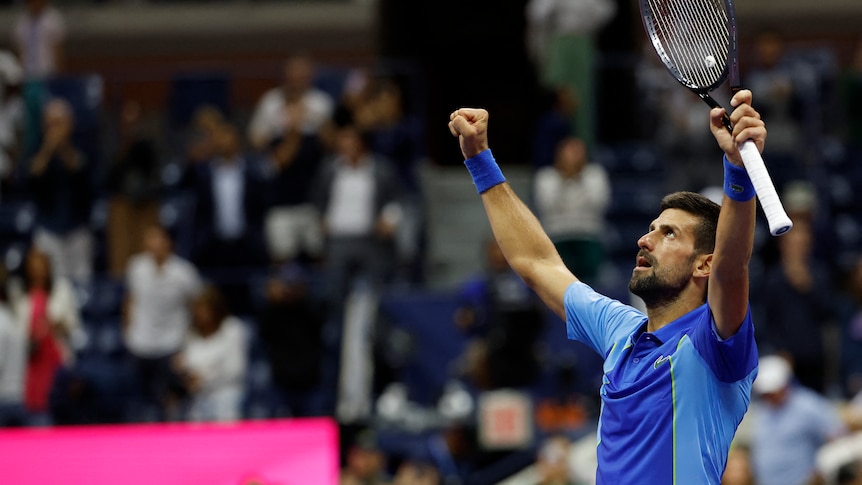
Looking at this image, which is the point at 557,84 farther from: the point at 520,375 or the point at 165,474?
the point at 165,474

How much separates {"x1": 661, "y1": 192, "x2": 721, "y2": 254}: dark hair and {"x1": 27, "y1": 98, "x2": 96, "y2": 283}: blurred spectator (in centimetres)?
993

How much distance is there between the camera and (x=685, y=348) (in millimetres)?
4285

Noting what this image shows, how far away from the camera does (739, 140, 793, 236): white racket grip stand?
3.63m

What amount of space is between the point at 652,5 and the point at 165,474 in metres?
2.88

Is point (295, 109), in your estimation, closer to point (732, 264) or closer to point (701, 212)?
point (701, 212)

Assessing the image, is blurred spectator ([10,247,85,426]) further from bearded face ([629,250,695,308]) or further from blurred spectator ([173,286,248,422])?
bearded face ([629,250,695,308])

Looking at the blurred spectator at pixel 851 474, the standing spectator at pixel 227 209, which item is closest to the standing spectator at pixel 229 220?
the standing spectator at pixel 227 209

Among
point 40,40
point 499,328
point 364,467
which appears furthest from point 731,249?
point 40,40

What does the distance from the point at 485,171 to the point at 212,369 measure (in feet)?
23.1

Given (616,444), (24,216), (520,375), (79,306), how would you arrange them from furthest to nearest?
(24,216)
(79,306)
(520,375)
(616,444)

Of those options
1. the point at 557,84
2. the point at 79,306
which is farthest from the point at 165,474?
the point at 557,84

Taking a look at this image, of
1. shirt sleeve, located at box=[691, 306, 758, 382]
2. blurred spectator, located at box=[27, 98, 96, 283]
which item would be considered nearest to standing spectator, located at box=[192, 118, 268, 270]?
blurred spectator, located at box=[27, 98, 96, 283]

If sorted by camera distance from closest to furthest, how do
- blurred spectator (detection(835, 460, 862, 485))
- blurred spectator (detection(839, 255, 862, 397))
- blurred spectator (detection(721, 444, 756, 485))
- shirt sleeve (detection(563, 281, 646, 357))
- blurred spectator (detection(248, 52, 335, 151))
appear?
shirt sleeve (detection(563, 281, 646, 357))
blurred spectator (detection(835, 460, 862, 485))
blurred spectator (detection(721, 444, 756, 485))
blurred spectator (detection(839, 255, 862, 397))
blurred spectator (detection(248, 52, 335, 151))

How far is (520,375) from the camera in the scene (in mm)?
11508
